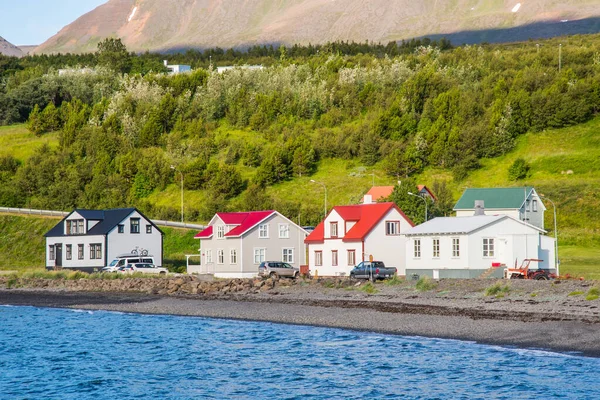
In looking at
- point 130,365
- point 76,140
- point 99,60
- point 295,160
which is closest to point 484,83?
point 295,160

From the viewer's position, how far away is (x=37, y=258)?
9100 centimetres

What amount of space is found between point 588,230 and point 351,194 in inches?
1264

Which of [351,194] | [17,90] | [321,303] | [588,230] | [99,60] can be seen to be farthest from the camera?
[99,60]

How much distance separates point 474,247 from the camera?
2160 inches

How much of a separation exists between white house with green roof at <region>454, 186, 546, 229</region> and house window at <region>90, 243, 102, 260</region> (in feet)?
110

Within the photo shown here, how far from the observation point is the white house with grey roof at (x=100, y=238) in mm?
75269

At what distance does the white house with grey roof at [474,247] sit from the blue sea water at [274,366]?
19789mm

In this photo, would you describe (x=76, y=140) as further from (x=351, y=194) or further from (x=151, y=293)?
(x=151, y=293)

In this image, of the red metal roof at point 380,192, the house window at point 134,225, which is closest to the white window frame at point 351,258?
the house window at point 134,225

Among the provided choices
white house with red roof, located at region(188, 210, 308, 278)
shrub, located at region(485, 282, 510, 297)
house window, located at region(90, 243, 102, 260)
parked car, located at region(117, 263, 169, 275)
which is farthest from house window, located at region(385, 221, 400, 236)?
house window, located at region(90, 243, 102, 260)

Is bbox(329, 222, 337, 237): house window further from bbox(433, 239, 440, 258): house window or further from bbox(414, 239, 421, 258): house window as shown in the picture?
bbox(433, 239, 440, 258): house window

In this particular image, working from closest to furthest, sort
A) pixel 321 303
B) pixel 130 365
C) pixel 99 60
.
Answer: pixel 130 365 → pixel 321 303 → pixel 99 60

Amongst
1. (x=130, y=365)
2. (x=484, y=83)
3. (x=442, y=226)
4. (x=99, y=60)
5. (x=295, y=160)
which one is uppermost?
(x=99, y=60)

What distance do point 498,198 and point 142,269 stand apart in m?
34.4
